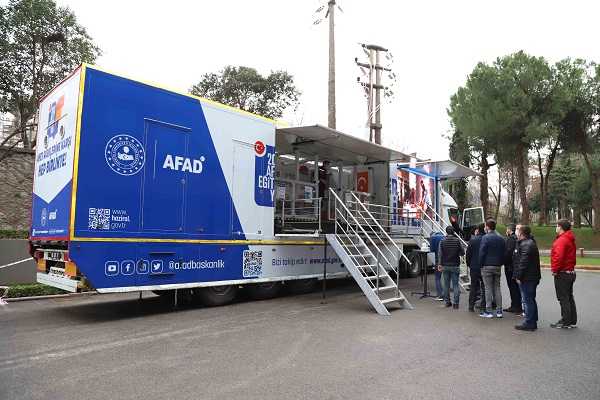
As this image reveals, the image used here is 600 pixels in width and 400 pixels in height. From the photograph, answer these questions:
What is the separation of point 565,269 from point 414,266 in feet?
27.7

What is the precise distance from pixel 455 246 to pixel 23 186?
1644 cm

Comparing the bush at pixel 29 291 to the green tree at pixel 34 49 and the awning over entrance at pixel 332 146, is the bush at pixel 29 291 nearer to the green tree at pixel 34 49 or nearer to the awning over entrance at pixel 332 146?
the awning over entrance at pixel 332 146

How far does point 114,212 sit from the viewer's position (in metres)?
6.40

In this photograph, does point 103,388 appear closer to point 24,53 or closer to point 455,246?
point 455,246

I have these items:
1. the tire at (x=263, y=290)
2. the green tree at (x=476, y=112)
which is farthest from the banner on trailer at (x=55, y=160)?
the green tree at (x=476, y=112)

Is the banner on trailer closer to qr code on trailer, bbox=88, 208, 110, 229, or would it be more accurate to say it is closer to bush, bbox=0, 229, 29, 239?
qr code on trailer, bbox=88, 208, 110, 229

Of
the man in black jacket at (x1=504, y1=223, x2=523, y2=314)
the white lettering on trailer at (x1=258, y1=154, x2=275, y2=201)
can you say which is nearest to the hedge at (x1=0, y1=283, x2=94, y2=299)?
the white lettering on trailer at (x1=258, y1=154, x2=275, y2=201)

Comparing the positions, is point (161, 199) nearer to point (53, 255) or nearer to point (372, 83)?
point (53, 255)

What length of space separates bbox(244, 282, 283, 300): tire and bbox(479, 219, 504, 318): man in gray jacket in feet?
13.5

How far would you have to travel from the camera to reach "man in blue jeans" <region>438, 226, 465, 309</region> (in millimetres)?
8477

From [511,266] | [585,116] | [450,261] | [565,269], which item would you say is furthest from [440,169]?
[585,116]

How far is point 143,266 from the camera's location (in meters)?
6.67

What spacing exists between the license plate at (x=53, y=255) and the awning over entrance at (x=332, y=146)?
15.4 ft

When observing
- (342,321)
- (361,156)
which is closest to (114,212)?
(342,321)
